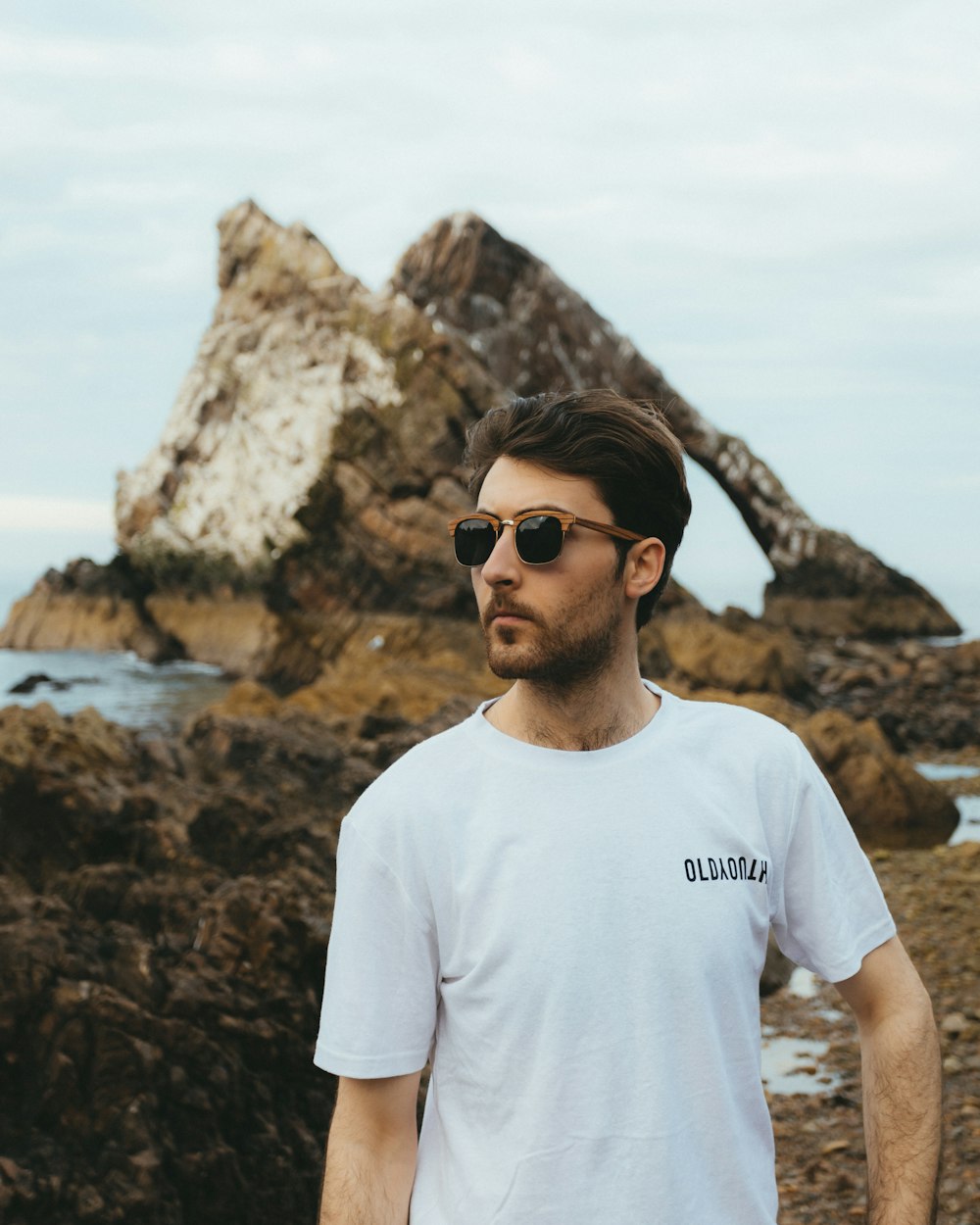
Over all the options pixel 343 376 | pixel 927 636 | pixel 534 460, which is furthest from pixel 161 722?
pixel 927 636

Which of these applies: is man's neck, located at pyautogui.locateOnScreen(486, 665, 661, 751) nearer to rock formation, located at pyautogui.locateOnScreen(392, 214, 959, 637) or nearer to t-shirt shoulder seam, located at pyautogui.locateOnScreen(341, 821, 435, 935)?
t-shirt shoulder seam, located at pyautogui.locateOnScreen(341, 821, 435, 935)

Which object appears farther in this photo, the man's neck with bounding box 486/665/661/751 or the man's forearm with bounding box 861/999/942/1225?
the man's neck with bounding box 486/665/661/751

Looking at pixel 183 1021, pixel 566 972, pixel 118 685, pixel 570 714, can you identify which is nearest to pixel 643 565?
pixel 570 714

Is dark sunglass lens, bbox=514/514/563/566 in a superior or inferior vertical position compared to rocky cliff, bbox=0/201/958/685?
inferior

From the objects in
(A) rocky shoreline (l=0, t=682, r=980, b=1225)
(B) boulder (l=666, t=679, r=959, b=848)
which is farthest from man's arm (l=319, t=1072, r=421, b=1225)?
(B) boulder (l=666, t=679, r=959, b=848)

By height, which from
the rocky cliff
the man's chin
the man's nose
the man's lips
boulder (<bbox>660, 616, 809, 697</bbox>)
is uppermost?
the rocky cliff

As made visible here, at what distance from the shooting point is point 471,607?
34.8 m

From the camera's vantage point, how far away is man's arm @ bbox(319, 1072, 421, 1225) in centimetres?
198

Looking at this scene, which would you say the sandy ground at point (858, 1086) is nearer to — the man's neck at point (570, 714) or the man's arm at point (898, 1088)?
the man's arm at point (898, 1088)

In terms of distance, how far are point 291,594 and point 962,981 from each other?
3282 cm

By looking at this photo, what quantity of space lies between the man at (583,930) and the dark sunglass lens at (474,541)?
0.5 inches

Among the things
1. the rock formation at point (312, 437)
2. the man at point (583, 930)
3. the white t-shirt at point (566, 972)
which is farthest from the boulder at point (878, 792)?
the rock formation at point (312, 437)

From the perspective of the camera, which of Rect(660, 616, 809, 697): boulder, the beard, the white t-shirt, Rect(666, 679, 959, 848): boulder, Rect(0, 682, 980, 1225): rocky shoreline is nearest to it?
the white t-shirt

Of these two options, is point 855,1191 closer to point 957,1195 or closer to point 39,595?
point 957,1195
